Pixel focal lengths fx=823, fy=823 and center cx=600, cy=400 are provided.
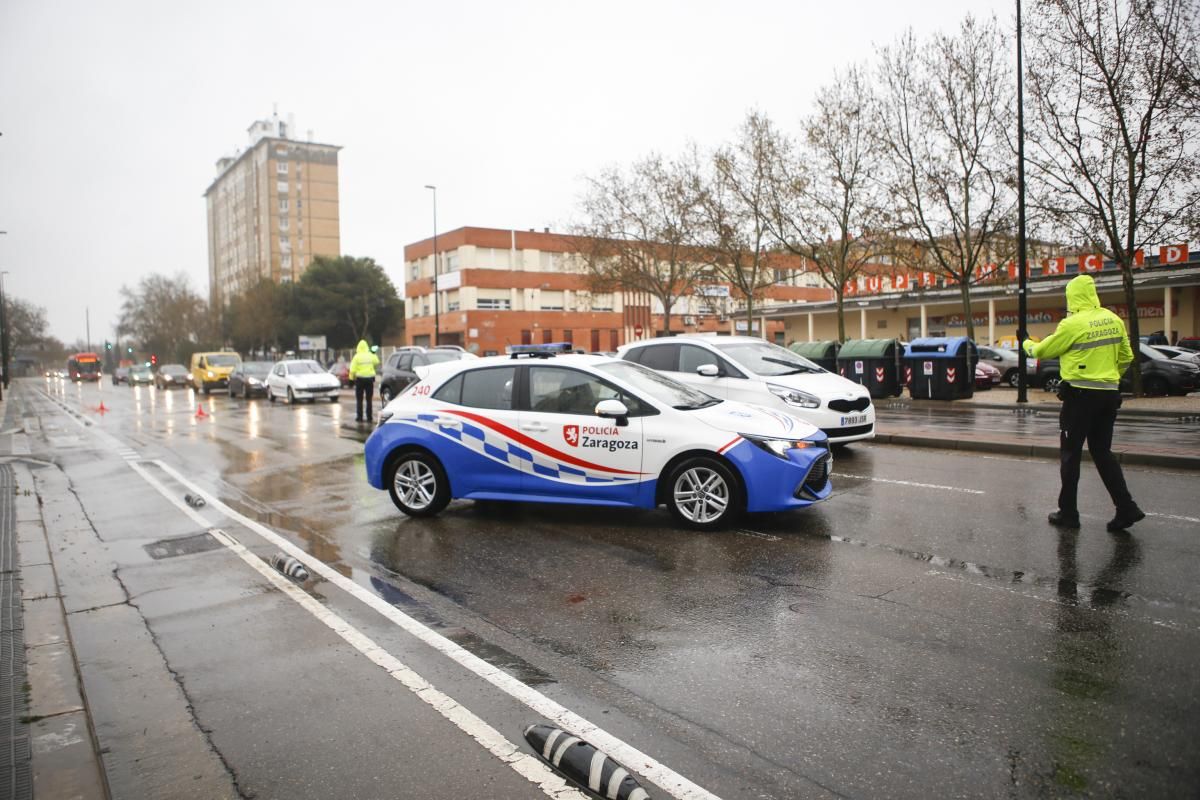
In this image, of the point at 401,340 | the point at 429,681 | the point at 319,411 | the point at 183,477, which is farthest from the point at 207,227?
the point at 429,681

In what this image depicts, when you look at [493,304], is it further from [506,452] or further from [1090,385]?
[1090,385]

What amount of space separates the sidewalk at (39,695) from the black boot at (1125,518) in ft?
22.2

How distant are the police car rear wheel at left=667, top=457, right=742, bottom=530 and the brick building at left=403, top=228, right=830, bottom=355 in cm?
5313

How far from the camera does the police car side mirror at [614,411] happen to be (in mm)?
6883

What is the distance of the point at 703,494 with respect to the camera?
6.82m

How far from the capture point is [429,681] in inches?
157

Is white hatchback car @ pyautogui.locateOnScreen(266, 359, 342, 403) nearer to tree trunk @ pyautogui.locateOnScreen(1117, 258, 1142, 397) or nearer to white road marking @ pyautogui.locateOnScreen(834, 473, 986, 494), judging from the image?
white road marking @ pyautogui.locateOnScreen(834, 473, 986, 494)

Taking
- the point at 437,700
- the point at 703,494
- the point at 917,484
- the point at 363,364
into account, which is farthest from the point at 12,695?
the point at 363,364

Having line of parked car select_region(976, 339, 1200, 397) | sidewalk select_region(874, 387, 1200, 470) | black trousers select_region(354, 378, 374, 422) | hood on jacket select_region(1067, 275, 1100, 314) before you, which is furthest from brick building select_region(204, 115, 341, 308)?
hood on jacket select_region(1067, 275, 1100, 314)

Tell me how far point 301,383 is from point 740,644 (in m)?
25.5

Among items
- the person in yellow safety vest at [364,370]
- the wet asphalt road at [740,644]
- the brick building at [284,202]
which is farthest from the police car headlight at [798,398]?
the brick building at [284,202]

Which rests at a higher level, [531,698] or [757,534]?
[757,534]

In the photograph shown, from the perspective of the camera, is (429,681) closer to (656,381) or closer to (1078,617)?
(1078,617)

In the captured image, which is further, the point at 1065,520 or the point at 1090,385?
the point at 1065,520
